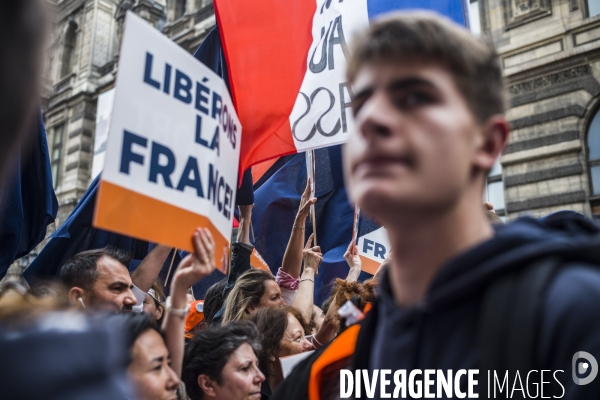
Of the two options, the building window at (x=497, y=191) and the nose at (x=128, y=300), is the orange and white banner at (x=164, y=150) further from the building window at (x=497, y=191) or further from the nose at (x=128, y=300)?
the building window at (x=497, y=191)

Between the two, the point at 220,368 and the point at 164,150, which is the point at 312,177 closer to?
the point at 220,368

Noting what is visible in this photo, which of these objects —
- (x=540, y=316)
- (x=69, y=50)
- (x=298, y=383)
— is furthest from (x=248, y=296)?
(x=69, y=50)

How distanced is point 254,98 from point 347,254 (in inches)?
65.0

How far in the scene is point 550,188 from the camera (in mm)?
9328

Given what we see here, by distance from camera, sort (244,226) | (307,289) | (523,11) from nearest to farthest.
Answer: (307,289) < (244,226) < (523,11)

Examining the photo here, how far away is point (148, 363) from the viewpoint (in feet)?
6.77

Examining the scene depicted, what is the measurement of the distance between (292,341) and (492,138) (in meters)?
2.68

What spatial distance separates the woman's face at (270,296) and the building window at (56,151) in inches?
758

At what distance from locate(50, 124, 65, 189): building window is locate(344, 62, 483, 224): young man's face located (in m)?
22.0

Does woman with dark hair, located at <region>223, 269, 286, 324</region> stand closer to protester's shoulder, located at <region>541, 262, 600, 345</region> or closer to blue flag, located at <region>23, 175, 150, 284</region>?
blue flag, located at <region>23, 175, 150, 284</region>

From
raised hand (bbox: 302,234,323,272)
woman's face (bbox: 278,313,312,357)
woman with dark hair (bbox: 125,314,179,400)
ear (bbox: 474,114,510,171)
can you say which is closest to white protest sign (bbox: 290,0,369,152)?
raised hand (bbox: 302,234,323,272)

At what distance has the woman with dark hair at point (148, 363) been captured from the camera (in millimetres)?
2039

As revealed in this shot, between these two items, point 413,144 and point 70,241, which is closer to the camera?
point 413,144

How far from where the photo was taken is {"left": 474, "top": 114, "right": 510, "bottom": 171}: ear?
45.1 inches
